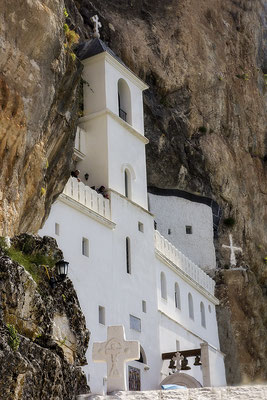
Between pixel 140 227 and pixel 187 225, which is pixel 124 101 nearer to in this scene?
pixel 140 227

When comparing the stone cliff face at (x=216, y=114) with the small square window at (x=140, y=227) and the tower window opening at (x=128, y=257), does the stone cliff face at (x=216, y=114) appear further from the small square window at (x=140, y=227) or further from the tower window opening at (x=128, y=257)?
the small square window at (x=140, y=227)

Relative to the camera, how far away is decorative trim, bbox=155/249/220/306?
36.5 metres

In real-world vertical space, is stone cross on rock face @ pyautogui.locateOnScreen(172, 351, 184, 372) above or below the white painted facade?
below

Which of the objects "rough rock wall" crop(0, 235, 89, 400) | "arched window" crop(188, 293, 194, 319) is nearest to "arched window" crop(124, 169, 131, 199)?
"arched window" crop(188, 293, 194, 319)

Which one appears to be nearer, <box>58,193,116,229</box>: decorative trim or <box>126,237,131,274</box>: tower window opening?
<box>58,193,116,229</box>: decorative trim

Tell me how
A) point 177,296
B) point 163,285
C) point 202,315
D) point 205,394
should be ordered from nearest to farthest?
point 205,394 → point 163,285 → point 177,296 → point 202,315

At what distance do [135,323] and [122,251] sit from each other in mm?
2944

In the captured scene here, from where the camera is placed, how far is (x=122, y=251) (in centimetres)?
3319

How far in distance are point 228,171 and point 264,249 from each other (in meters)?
5.12

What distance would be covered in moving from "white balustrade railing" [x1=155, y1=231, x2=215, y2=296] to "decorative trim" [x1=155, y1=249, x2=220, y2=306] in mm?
156

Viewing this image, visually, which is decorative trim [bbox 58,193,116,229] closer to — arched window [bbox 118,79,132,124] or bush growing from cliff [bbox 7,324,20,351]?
arched window [bbox 118,79,132,124]

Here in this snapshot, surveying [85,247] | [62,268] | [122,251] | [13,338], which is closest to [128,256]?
[122,251]

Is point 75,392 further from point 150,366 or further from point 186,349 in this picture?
point 186,349

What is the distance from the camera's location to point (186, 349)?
1446 inches
